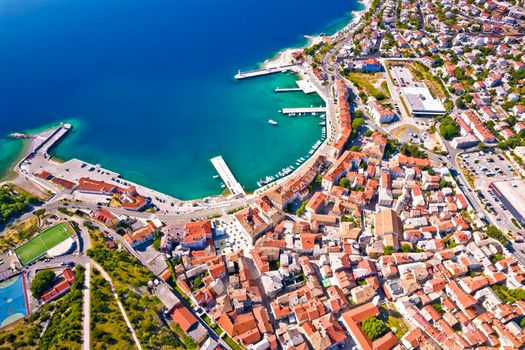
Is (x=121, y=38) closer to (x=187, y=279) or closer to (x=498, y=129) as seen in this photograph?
(x=187, y=279)

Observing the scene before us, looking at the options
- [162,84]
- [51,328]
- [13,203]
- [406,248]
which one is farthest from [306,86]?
[51,328]

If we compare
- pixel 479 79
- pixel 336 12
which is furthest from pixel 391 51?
pixel 336 12

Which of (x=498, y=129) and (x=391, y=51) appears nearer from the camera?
(x=498, y=129)

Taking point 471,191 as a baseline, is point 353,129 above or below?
above

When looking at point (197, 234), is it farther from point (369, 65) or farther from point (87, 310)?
point (369, 65)

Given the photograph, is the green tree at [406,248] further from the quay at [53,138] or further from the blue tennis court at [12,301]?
the quay at [53,138]

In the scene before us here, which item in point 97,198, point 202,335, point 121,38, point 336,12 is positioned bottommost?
point 202,335

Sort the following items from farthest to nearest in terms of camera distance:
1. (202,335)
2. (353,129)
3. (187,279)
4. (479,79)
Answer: (479,79) < (353,129) < (187,279) < (202,335)
